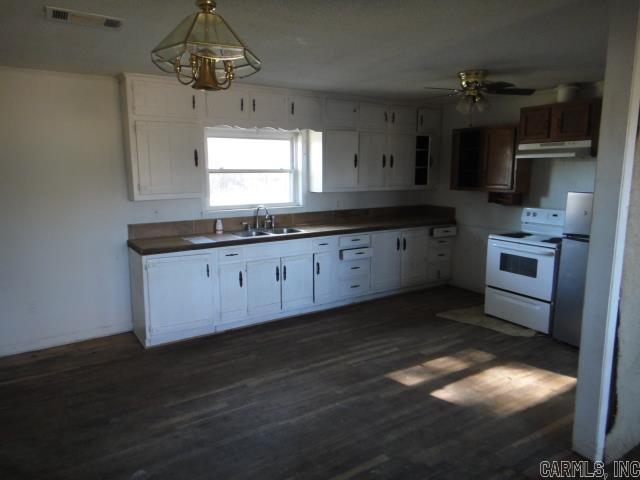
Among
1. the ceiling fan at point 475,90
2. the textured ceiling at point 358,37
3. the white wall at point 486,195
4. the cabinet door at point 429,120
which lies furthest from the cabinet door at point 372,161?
the ceiling fan at point 475,90

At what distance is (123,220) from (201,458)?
2.60 m

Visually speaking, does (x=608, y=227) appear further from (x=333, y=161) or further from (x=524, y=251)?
(x=333, y=161)

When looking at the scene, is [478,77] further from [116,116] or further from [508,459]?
[116,116]

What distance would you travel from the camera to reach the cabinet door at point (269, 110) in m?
4.61

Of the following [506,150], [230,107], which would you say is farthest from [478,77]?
[230,107]

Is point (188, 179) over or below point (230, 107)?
below

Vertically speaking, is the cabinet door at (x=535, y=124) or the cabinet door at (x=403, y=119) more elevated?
the cabinet door at (x=403, y=119)

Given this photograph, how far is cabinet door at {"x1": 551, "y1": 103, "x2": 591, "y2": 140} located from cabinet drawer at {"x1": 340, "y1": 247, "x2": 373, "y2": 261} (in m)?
2.26

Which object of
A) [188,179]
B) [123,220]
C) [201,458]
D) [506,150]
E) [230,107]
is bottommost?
[201,458]

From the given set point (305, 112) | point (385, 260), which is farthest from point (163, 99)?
point (385, 260)

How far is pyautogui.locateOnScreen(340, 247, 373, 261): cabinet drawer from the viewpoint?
5023 millimetres

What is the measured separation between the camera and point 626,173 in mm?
2191

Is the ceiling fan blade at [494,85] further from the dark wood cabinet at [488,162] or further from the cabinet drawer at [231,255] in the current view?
the cabinet drawer at [231,255]

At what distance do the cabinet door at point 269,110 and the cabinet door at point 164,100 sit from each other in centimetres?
58
